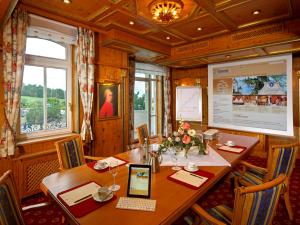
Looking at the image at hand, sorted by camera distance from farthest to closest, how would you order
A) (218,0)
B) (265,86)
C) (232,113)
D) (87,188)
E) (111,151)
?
1. (232,113)
2. (265,86)
3. (111,151)
4. (218,0)
5. (87,188)

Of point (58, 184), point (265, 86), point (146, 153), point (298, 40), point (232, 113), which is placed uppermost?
point (298, 40)

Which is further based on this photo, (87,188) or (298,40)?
(298,40)

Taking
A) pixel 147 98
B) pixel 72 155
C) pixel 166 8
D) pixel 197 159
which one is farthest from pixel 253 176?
pixel 147 98

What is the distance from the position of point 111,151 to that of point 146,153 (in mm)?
2114

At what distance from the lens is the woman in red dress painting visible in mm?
3661

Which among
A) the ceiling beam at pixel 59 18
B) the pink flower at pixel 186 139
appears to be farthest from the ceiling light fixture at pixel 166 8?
the pink flower at pixel 186 139

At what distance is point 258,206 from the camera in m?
1.10

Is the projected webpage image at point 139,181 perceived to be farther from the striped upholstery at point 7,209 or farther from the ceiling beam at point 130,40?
the ceiling beam at point 130,40

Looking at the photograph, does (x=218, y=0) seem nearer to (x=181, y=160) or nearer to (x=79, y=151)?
(x=181, y=160)

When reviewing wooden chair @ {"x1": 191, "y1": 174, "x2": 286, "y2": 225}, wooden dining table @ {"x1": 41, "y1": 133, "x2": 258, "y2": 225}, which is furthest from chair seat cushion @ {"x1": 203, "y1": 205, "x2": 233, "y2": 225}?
wooden chair @ {"x1": 191, "y1": 174, "x2": 286, "y2": 225}

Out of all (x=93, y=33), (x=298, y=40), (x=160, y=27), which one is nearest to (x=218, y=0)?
(x=160, y=27)

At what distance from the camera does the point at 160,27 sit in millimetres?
3361

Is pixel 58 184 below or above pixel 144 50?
below

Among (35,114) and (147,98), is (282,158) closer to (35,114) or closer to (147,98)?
(35,114)
